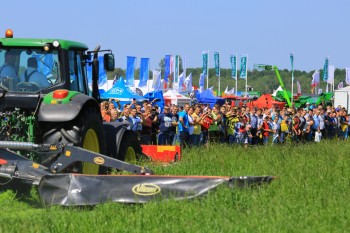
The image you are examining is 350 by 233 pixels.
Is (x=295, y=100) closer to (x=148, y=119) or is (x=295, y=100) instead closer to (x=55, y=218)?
(x=148, y=119)

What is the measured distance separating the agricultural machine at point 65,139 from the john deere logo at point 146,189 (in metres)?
0.01

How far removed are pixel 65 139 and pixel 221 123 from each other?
47.2 ft

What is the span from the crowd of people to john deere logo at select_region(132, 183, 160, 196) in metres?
7.78

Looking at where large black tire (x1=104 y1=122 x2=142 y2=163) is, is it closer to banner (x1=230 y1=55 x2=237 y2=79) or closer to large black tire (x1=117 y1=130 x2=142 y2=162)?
large black tire (x1=117 y1=130 x2=142 y2=162)

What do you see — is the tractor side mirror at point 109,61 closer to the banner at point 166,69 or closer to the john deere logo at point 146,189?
the john deere logo at point 146,189

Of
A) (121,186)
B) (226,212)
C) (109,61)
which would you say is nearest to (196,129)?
(109,61)

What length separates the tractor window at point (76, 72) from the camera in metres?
13.0

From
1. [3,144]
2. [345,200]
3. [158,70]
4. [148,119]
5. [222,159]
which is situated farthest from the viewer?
[158,70]

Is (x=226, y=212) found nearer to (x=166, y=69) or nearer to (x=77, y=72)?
(x=77, y=72)

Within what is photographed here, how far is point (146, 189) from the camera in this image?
10.3 metres

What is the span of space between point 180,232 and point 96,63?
5644 mm

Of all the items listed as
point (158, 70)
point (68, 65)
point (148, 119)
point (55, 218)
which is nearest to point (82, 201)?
point (55, 218)

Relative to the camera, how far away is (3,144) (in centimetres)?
1112

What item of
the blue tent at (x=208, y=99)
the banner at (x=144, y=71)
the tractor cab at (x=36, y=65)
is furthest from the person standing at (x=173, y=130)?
the blue tent at (x=208, y=99)
